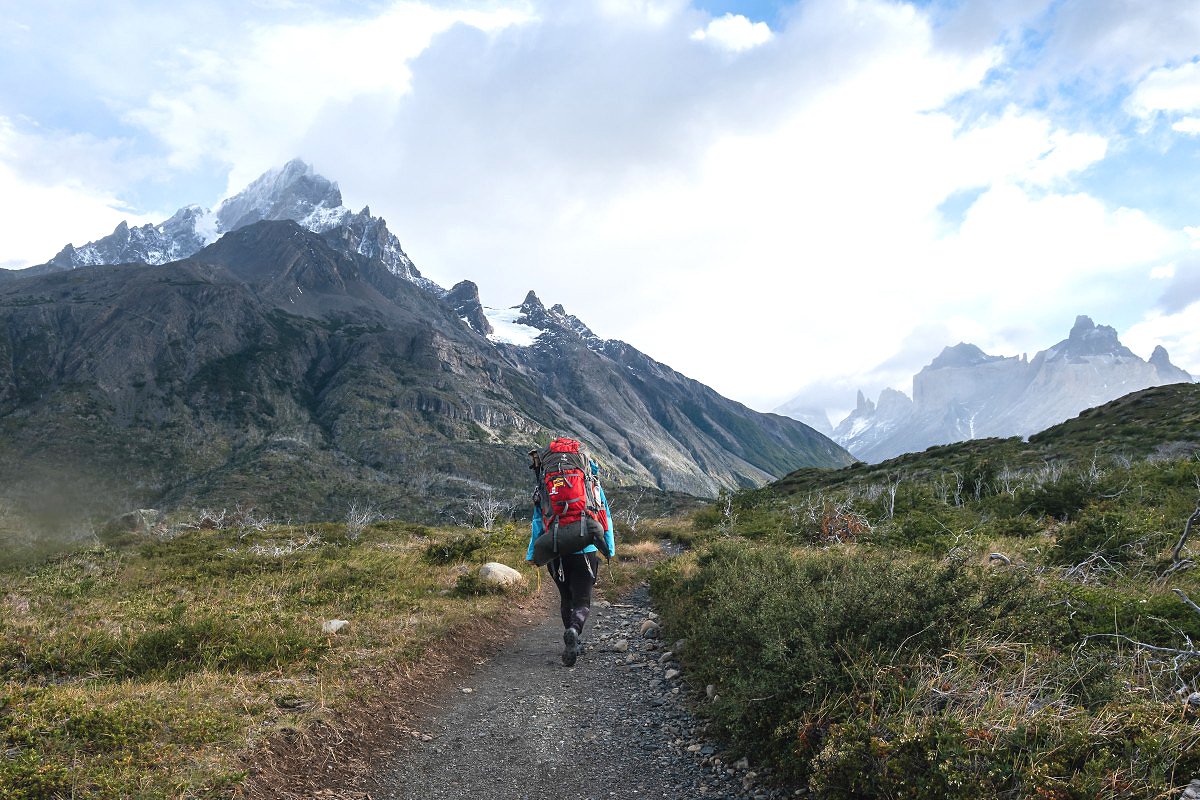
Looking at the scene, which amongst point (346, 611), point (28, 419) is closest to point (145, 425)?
point (28, 419)

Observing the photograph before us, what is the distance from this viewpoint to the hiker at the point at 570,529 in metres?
8.34

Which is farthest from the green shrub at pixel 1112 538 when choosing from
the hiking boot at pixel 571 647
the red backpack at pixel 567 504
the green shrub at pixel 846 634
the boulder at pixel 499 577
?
the boulder at pixel 499 577

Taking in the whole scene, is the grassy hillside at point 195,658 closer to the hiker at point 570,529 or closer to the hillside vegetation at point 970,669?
the hiker at point 570,529

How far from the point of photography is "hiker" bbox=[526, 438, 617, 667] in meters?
8.34

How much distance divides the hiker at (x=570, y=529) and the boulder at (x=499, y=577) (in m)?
5.15

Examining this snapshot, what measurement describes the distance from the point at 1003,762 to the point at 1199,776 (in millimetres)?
1021

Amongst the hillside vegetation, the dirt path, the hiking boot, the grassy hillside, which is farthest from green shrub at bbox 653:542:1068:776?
the grassy hillside

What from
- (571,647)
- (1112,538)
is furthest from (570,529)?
(1112,538)

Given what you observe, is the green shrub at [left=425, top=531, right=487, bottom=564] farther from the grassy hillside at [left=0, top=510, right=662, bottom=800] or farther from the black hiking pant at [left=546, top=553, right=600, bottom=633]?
the black hiking pant at [left=546, top=553, right=600, bottom=633]

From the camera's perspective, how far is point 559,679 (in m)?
8.70

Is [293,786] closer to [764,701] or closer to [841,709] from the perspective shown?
[764,701]

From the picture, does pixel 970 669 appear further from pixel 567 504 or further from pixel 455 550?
pixel 455 550

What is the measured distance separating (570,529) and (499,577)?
6.42 meters

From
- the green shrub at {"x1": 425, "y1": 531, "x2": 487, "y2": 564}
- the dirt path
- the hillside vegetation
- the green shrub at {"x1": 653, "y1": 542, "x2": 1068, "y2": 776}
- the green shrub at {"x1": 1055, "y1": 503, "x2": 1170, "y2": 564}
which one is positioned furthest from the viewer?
the green shrub at {"x1": 425, "y1": 531, "x2": 487, "y2": 564}
